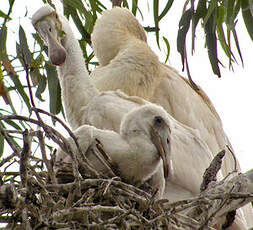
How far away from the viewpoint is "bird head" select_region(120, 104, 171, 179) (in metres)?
3.66

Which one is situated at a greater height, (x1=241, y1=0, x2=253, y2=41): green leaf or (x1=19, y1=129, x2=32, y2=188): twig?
(x1=241, y1=0, x2=253, y2=41): green leaf

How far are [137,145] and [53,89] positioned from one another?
67.4 inches

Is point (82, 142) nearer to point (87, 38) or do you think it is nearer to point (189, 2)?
point (189, 2)

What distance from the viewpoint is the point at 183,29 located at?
191 inches

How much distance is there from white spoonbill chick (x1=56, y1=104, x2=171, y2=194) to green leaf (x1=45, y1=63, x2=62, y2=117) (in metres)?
1.49

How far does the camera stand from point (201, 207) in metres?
3.56

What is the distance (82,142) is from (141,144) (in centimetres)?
29

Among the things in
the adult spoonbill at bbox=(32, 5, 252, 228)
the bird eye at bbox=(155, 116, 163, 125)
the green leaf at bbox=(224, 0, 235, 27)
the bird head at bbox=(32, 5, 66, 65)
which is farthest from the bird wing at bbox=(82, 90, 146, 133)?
the green leaf at bbox=(224, 0, 235, 27)

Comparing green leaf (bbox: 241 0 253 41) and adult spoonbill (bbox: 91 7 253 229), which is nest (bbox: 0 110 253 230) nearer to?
green leaf (bbox: 241 0 253 41)

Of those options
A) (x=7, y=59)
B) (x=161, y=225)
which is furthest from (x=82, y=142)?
(x=7, y=59)

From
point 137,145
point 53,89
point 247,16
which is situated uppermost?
point 247,16

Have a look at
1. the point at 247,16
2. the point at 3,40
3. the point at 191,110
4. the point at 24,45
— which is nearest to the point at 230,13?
the point at 247,16

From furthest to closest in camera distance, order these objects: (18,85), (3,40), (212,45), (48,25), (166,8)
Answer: (18,85)
(166,8)
(3,40)
(212,45)
(48,25)

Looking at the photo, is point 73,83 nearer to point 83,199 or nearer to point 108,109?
point 108,109
